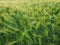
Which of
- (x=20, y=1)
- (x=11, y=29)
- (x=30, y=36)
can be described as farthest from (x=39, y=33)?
(x=20, y=1)

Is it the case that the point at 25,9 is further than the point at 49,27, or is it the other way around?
the point at 25,9

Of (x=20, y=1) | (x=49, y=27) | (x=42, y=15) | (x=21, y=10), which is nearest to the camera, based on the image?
(x=49, y=27)

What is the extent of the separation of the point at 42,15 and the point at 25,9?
0.21 m

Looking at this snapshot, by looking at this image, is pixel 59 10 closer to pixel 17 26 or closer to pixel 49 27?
pixel 49 27

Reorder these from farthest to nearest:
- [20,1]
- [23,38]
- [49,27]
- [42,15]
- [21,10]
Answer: [20,1] < [21,10] < [42,15] < [49,27] < [23,38]

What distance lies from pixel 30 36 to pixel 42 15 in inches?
11.9

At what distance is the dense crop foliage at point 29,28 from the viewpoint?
144 centimetres

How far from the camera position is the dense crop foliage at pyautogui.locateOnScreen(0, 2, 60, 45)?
4.74 feet

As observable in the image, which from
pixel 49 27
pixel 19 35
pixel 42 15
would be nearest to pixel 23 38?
pixel 19 35

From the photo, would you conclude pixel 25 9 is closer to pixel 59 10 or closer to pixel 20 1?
pixel 59 10

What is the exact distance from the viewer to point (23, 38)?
56.4 inches

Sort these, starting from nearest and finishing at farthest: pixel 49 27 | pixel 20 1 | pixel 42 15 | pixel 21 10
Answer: pixel 49 27 → pixel 42 15 → pixel 21 10 → pixel 20 1

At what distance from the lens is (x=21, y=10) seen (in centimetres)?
182

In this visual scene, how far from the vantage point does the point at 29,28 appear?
4.88 feet
